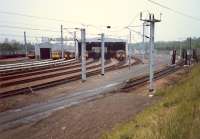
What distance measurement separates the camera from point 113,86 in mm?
29719

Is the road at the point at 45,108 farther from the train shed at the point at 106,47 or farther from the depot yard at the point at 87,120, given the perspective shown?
the train shed at the point at 106,47

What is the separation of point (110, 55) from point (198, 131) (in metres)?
A: 71.0

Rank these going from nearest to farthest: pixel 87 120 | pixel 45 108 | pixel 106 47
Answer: pixel 87 120, pixel 45 108, pixel 106 47

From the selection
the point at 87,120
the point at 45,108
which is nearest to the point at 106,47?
the point at 45,108

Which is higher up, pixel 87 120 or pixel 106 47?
pixel 106 47

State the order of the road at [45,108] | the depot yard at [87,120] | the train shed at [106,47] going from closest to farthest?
the depot yard at [87,120], the road at [45,108], the train shed at [106,47]

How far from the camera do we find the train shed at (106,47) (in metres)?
76.4

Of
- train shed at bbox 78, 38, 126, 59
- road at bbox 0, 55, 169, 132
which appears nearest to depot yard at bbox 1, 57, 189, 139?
road at bbox 0, 55, 169, 132

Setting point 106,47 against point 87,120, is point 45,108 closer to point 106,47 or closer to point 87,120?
point 87,120

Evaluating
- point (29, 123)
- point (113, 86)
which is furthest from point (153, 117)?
point (113, 86)

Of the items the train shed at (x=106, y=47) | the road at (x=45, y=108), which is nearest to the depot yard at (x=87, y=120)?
the road at (x=45, y=108)

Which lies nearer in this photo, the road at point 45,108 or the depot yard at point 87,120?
the depot yard at point 87,120

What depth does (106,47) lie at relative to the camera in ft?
258

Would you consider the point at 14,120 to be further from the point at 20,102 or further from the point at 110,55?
the point at 110,55
